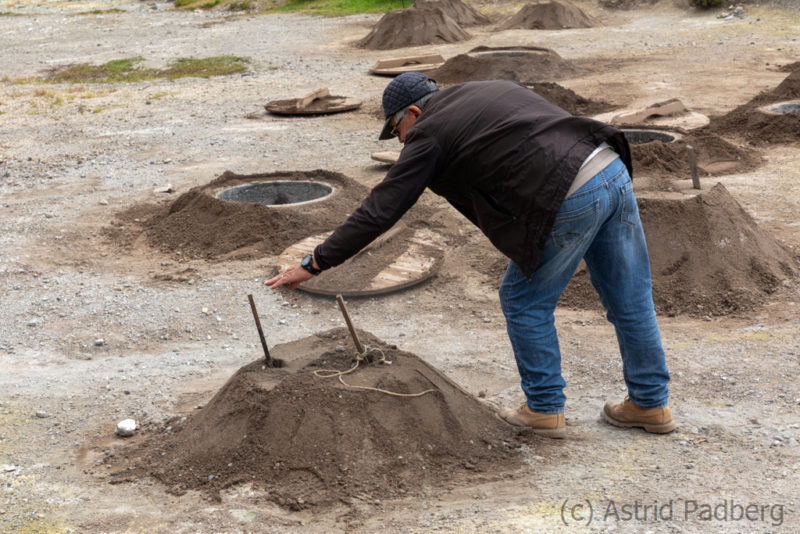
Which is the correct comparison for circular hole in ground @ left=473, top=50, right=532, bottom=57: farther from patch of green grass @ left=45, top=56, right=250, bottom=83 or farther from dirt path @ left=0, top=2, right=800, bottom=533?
patch of green grass @ left=45, top=56, right=250, bottom=83

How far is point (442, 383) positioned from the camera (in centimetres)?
421

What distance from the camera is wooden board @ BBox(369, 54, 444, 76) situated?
54.6 feet

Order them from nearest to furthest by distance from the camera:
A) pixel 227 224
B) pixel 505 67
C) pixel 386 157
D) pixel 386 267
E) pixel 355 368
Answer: pixel 355 368, pixel 386 267, pixel 227 224, pixel 386 157, pixel 505 67

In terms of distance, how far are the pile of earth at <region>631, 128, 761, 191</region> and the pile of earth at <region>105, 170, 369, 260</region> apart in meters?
2.82

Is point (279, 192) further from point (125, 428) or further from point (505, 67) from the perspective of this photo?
point (505, 67)

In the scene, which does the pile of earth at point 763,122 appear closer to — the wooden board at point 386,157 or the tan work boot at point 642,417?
the wooden board at point 386,157

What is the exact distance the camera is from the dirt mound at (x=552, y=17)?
2164 centimetres

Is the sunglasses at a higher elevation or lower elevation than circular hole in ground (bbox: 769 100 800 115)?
higher

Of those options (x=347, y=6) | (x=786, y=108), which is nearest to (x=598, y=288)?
(x=786, y=108)

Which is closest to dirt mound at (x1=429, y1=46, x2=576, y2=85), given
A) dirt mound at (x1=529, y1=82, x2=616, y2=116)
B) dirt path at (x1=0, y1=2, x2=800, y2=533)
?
dirt path at (x1=0, y1=2, x2=800, y2=533)

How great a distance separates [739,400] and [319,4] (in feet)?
91.8

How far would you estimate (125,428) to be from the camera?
4.47 meters

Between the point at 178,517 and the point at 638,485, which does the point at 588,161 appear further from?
the point at 178,517

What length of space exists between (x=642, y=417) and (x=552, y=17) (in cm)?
1908
